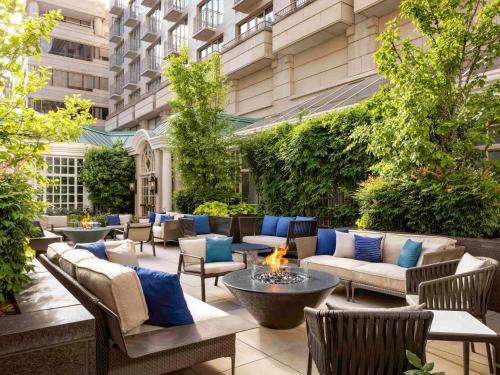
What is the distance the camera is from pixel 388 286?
4.79 metres

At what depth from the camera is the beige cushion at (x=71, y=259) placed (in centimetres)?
313

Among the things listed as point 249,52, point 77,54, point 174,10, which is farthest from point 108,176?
point 77,54

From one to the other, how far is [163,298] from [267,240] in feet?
18.5

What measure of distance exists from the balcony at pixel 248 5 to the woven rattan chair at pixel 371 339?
1552cm

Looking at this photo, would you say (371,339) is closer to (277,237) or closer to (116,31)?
(277,237)

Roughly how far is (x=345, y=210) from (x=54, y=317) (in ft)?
23.2

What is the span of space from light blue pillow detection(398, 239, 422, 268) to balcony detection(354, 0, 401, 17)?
27.8 ft

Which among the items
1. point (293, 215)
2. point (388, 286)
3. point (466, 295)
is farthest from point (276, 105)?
point (466, 295)

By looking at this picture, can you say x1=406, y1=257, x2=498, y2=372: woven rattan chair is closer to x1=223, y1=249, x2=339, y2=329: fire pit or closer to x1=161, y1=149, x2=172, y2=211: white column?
x1=223, y1=249, x2=339, y2=329: fire pit

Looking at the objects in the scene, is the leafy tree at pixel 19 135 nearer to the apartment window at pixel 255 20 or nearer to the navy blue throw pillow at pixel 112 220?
the navy blue throw pillow at pixel 112 220

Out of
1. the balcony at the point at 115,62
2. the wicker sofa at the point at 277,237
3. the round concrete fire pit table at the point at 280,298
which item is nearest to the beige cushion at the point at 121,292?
the round concrete fire pit table at the point at 280,298

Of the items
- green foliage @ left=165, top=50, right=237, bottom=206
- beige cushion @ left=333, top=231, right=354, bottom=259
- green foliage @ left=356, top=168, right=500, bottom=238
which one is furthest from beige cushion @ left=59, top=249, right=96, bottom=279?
green foliage @ left=165, top=50, right=237, bottom=206

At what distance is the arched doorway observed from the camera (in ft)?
52.4

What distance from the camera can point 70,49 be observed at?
30.6m
